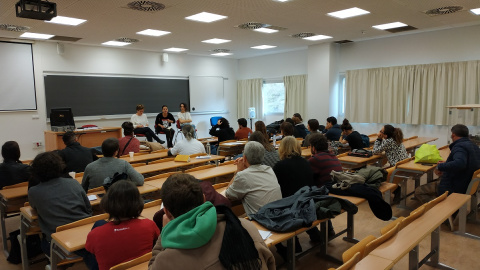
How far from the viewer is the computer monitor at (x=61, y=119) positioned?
315 inches

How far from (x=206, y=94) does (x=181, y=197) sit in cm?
1083

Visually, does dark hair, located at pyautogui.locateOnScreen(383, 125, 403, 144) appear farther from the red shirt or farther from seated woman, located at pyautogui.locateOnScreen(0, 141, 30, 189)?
seated woman, located at pyautogui.locateOnScreen(0, 141, 30, 189)

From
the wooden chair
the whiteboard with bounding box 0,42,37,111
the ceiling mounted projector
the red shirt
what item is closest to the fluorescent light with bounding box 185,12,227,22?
the ceiling mounted projector

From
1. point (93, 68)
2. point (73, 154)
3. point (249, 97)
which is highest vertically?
point (93, 68)

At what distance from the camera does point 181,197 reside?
154 centimetres

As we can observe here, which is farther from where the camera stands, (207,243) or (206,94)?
(206,94)

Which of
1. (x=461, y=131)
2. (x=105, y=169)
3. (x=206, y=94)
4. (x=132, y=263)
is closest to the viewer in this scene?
(x=132, y=263)

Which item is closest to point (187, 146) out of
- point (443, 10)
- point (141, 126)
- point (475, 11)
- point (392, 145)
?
point (392, 145)

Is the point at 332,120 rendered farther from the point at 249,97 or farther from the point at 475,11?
the point at 249,97

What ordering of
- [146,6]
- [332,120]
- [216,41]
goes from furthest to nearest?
[216,41] < [332,120] < [146,6]

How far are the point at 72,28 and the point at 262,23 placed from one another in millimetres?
3953

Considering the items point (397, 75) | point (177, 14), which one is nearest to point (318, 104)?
point (397, 75)

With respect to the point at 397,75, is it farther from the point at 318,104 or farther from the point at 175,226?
the point at 175,226

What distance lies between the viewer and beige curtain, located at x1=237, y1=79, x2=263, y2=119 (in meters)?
12.5
